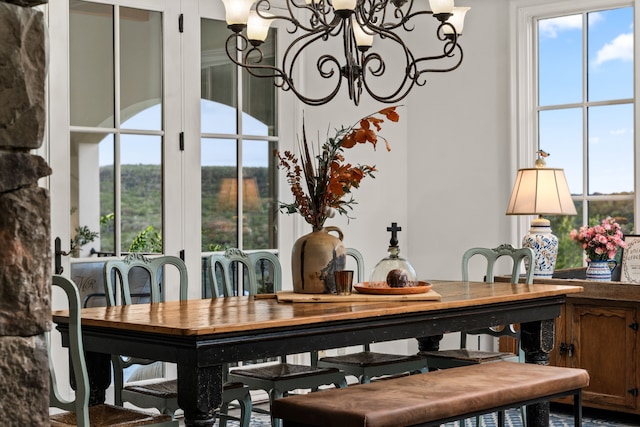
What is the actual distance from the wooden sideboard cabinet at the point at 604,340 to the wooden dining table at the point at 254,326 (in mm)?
1078

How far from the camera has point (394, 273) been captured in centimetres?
377

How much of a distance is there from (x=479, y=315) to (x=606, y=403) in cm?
181

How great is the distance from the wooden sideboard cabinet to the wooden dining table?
3.54 ft

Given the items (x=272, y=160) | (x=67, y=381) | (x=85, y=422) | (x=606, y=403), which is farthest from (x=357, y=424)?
(x=272, y=160)

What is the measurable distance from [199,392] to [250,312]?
54cm

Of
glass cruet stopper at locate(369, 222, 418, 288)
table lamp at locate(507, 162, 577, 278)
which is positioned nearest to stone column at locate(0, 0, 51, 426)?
glass cruet stopper at locate(369, 222, 418, 288)

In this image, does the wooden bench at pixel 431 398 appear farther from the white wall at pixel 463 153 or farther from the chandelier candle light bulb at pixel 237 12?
the white wall at pixel 463 153

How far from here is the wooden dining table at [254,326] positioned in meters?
2.74

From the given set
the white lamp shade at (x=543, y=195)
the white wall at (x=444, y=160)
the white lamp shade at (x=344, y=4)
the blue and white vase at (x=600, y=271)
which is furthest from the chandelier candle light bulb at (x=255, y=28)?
the blue and white vase at (x=600, y=271)

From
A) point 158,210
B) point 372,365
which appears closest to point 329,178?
point 372,365

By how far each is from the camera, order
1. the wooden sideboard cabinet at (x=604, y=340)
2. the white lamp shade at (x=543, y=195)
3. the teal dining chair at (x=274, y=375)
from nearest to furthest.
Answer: the teal dining chair at (x=274, y=375) < the wooden sideboard cabinet at (x=604, y=340) < the white lamp shade at (x=543, y=195)

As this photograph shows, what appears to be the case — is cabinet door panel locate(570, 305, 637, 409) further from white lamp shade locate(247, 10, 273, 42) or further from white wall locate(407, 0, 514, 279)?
white lamp shade locate(247, 10, 273, 42)

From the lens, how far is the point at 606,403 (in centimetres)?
511

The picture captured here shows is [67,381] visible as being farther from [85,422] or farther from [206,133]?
[85,422]
